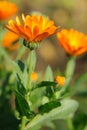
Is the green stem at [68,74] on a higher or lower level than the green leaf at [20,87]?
lower

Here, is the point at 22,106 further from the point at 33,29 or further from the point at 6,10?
the point at 6,10

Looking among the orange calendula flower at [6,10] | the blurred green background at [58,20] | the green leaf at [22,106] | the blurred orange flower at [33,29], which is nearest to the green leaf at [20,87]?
the green leaf at [22,106]

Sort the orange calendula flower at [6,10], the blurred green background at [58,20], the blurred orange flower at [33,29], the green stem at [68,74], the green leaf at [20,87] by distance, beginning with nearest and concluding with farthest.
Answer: the blurred orange flower at [33,29] → the green leaf at [20,87] → the green stem at [68,74] → the orange calendula flower at [6,10] → the blurred green background at [58,20]

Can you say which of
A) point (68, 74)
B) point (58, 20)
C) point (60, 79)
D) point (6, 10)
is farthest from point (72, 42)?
point (58, 20)

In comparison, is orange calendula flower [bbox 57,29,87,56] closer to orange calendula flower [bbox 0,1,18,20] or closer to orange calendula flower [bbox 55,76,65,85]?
orange calendula flower [bbox 55,76,65,85]

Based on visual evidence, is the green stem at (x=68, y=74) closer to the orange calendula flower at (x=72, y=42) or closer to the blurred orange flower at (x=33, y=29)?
the orange calendula flower at (x=72, y=42)

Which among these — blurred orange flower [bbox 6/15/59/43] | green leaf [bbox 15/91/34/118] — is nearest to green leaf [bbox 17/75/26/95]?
green leaf [bbox 15/91/34/118]
